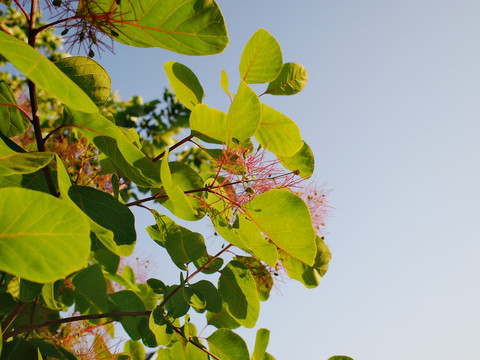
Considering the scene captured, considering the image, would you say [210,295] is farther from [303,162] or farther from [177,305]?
[303,162]

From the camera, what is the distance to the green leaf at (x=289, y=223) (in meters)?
0.77

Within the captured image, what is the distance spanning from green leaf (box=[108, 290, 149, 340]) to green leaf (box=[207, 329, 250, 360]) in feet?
0.69

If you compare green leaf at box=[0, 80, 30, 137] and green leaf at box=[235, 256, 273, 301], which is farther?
green leaf at box=[235, 256, 273, 301]

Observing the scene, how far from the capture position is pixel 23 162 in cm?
62

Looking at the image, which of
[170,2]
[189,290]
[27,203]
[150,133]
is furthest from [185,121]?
[27,203]

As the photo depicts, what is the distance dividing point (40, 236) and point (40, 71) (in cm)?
21

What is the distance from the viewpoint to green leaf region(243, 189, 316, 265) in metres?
0.77

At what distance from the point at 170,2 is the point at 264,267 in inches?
31.0

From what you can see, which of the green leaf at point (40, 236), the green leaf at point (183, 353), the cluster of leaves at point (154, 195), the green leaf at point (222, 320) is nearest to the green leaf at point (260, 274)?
the cluster of leaves at point (154, 195)

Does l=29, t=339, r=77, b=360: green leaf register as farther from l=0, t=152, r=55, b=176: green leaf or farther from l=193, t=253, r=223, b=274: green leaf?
l=0, t=152, r=55, b=176: green leaf

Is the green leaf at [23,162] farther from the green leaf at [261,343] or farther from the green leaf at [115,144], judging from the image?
the green leaf at [261,343]

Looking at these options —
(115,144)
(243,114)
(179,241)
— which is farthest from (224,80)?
(179,241)

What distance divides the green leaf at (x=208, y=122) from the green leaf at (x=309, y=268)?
15.3 inches

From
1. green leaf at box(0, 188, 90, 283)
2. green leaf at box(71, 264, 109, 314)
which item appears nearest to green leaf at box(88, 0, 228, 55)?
green leaf at box(0, 188, 90, 283)
